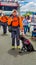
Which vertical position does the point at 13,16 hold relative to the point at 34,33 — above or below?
above

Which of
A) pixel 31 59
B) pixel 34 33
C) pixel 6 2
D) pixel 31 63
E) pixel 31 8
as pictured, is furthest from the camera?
pixel 6 2

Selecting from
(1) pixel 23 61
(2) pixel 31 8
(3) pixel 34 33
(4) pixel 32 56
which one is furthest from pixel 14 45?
(2) pixel 31 8

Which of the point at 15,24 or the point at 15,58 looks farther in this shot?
the point at 15,24

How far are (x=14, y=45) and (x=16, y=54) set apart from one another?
1240 millimetres

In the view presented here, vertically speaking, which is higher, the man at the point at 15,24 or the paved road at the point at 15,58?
the man at the point at 15,24

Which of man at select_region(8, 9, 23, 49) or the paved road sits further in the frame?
man at select_region(8, 9, 23, 49)

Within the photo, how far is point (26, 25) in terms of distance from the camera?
1686cm

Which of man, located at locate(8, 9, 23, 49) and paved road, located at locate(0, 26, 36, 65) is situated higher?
man, located at locate(8, 9, 23, 49)

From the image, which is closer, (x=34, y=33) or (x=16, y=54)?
(x=16, y=54)

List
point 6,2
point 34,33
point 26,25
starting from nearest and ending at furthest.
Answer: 1. point 34,33
2. point 26,25
3. point 6,2

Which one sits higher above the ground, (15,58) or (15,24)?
(15,24)

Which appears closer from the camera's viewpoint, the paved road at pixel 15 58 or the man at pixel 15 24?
the paved road at pixel 15 58

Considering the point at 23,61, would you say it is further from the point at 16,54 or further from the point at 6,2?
the point at 6,2

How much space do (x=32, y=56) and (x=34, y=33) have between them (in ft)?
17.3
